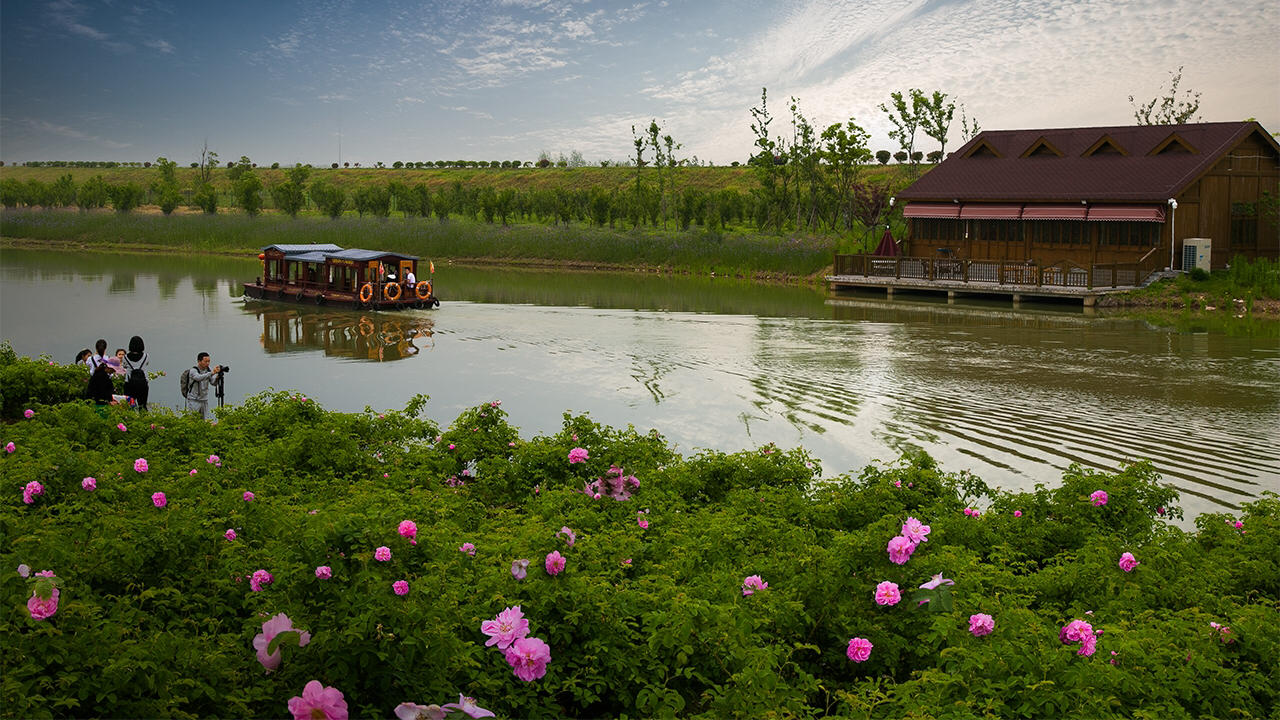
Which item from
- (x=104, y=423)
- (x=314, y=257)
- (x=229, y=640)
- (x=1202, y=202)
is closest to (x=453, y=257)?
(x=314, y=257)

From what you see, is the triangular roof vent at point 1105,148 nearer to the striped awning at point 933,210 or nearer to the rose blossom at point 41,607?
the striped awning at point 933,210

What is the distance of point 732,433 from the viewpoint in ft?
50.6

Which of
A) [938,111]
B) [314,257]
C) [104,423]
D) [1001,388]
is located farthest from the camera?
[938,111]

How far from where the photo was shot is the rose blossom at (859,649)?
16.9 ft

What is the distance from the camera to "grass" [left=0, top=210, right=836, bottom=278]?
171 feet

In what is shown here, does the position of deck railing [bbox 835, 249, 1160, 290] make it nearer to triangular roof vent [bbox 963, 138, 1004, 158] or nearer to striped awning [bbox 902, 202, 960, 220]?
striped awning [bbox 902, 202, 960, 220]

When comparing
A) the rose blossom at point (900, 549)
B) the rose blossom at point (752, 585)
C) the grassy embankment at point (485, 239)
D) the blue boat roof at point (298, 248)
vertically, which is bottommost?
the rose blossom at point (752, 585)

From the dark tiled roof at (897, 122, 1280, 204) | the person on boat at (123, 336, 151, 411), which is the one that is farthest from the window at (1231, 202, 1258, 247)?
the person on boat at (123, 336, 151, 411)

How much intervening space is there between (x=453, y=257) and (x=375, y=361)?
39208mm

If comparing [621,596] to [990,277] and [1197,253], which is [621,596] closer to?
[990,277]

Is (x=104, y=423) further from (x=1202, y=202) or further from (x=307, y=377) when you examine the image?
(x=1202, y=202)

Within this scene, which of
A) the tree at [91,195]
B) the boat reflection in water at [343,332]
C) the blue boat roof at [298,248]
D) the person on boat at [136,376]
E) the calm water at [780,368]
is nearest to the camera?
the person on boat at [136,376]

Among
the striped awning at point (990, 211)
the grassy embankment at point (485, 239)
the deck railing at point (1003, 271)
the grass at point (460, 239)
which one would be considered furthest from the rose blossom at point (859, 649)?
the grass at point (460, 239)

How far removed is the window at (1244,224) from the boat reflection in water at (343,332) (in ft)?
95.2
